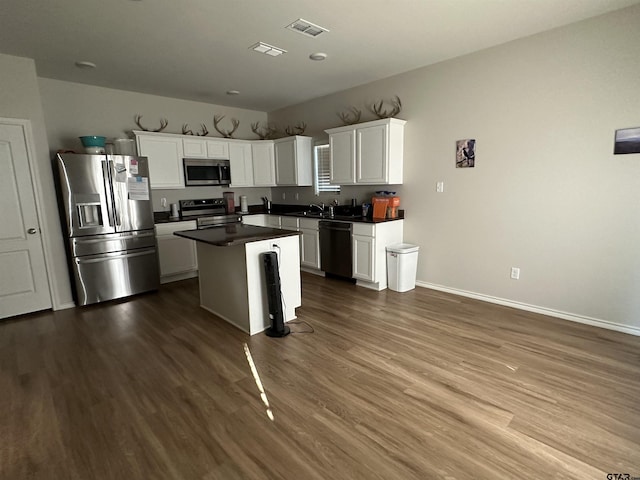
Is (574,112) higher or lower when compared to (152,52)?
lower

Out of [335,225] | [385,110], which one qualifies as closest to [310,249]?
[335,225]

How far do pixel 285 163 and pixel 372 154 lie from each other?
6.43ft

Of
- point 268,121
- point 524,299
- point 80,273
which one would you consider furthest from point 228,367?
point 268,121

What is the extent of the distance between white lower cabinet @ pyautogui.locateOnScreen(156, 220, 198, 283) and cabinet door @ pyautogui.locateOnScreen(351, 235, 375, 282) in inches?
100

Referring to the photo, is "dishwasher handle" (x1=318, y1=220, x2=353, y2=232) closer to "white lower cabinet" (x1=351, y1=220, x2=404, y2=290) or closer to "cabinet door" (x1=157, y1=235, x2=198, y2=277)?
"white lower cabinet" (x1=351, y1=220, x2=404, y2=290)

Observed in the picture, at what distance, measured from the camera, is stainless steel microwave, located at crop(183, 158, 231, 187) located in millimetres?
5230

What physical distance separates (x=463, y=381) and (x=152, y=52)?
425 centimetres

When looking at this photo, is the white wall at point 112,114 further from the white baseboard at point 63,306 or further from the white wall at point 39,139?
the white baseboard at point 63,306

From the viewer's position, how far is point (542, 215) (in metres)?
3.34

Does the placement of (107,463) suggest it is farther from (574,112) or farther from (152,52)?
(574,112)

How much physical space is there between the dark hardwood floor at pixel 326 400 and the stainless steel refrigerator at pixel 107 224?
0.76 metres

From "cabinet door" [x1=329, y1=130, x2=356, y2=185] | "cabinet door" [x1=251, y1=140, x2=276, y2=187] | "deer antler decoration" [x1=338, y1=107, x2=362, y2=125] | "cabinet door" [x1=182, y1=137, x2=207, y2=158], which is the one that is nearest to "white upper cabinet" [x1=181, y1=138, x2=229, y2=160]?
"cabinet door" [x1=182, y1=137, x2=207, y2=158]

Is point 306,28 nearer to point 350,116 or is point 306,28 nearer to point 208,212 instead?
point 350,116

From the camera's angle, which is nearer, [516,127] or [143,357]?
[143,357]
